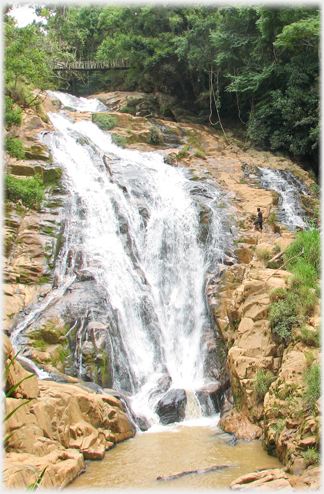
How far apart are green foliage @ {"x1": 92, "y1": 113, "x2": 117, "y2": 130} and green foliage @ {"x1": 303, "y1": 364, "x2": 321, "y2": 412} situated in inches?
800

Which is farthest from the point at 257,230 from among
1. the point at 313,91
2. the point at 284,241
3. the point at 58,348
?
the point at 313,91

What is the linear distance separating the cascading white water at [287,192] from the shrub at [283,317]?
7086mm

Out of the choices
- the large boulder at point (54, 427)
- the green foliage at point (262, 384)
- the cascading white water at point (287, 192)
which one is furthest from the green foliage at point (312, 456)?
the cascading white water at point (287, 192)

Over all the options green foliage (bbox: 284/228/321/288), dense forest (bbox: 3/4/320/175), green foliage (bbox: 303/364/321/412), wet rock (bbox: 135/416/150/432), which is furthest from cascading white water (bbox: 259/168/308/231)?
wet rock (bbox: 135/416/150/432)

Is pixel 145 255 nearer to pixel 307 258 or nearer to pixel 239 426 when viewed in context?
pixel 307 258

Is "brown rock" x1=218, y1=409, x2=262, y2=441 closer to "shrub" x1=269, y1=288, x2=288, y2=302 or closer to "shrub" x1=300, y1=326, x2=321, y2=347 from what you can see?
"shrub" x1=300, y1=326, x2=321, y2=347

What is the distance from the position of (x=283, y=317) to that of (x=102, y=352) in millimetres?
4860

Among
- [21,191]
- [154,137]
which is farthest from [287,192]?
[21,191]

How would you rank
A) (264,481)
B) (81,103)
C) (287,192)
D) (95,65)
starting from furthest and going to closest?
1. (95,65)
2. (81,103)
3. (287,192)
4. (264,481)

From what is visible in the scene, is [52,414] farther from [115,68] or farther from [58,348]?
[115,68]

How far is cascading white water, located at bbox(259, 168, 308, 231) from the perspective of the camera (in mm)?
17047

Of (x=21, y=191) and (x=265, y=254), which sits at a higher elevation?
(x=21, y=191)

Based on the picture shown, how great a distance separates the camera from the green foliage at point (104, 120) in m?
24.4

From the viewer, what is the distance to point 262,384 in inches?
349
